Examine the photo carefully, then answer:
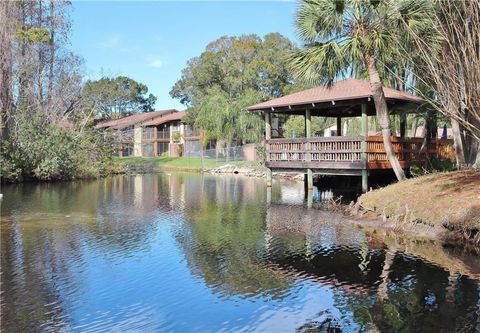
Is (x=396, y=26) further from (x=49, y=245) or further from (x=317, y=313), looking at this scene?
(x=49, y=245)

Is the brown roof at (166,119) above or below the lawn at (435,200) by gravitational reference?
above

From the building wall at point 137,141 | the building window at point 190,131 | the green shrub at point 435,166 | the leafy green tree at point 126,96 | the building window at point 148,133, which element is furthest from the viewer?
the leafy green tree at point 126,96

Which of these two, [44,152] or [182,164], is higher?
[44,152]

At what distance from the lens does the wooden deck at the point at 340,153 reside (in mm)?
19922

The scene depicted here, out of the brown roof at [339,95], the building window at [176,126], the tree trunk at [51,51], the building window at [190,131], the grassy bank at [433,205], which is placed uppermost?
the tree trunk at [51,51]

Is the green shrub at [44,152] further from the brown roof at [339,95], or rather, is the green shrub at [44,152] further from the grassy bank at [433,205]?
the grassy bank at [433,205]

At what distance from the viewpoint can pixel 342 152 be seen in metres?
20.6

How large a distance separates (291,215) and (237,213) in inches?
80.6

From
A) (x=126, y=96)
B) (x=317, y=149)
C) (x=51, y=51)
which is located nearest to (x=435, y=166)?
(x=317, y=149)

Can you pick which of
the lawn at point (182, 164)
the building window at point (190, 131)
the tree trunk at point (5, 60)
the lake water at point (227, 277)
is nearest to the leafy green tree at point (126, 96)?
the building window at point (190, 131)

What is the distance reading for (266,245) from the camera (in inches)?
470

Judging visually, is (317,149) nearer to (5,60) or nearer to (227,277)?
(227,277)

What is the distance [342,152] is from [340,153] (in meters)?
0.17

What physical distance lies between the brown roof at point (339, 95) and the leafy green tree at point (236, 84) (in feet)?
81.5
